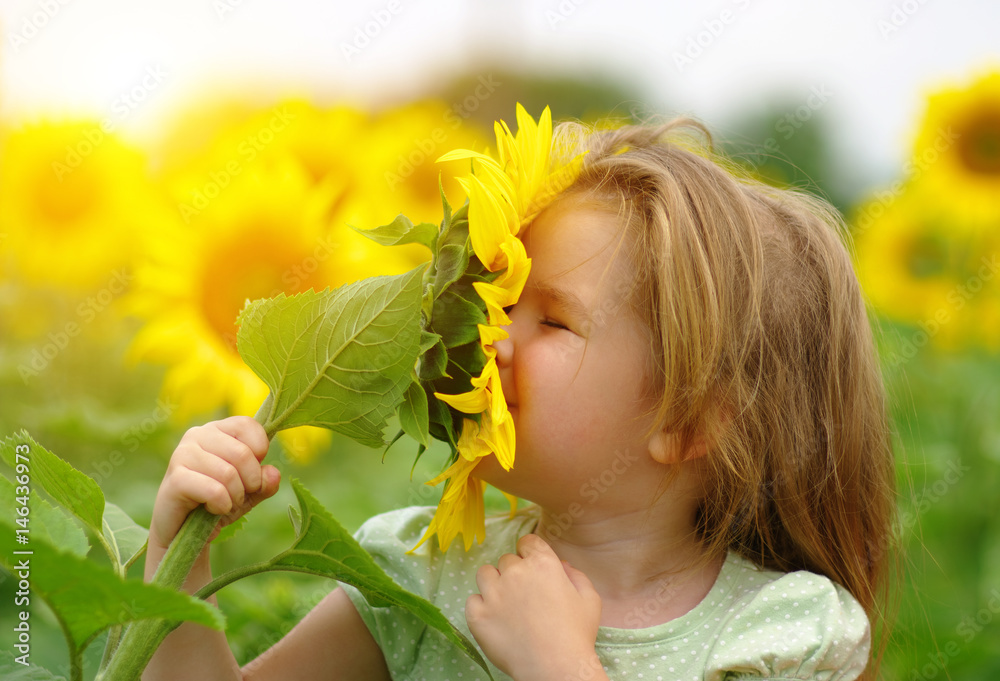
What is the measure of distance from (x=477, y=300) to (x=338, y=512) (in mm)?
895

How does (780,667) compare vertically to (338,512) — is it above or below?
above

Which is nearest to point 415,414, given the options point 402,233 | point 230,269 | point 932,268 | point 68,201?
point 402,233

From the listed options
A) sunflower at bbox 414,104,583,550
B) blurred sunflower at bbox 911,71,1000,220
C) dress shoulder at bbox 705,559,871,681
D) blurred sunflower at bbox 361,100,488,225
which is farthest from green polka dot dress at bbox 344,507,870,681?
blurred sunflower at bbox 911,71,1000,220

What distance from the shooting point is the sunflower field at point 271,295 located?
127 centimetres

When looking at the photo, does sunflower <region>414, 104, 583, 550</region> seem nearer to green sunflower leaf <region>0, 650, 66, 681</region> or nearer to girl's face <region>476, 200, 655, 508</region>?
girl's face <region>476, 200, 655, 508</region>

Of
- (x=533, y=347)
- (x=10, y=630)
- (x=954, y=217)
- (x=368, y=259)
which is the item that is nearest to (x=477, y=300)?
(x=533, y=347)

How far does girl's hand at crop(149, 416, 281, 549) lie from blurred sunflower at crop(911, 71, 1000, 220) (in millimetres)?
1995

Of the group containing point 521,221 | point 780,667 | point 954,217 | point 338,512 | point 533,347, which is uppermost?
point 521,221

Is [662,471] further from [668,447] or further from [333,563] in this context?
[333,563]

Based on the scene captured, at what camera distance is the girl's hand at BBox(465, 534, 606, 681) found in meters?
0.88

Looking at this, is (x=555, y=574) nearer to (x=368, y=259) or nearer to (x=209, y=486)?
(x=209, y=486)

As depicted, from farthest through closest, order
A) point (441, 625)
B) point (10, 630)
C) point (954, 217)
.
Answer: point (954, 217) → point (10, 630) → point (441, 625)

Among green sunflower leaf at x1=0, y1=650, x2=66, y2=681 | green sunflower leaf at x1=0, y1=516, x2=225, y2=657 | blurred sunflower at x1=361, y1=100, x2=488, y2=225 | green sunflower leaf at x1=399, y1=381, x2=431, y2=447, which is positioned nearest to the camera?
green sunflower leaf at x1=0, y1=516, x2=225, y2=657

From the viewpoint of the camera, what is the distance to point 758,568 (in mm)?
1066
